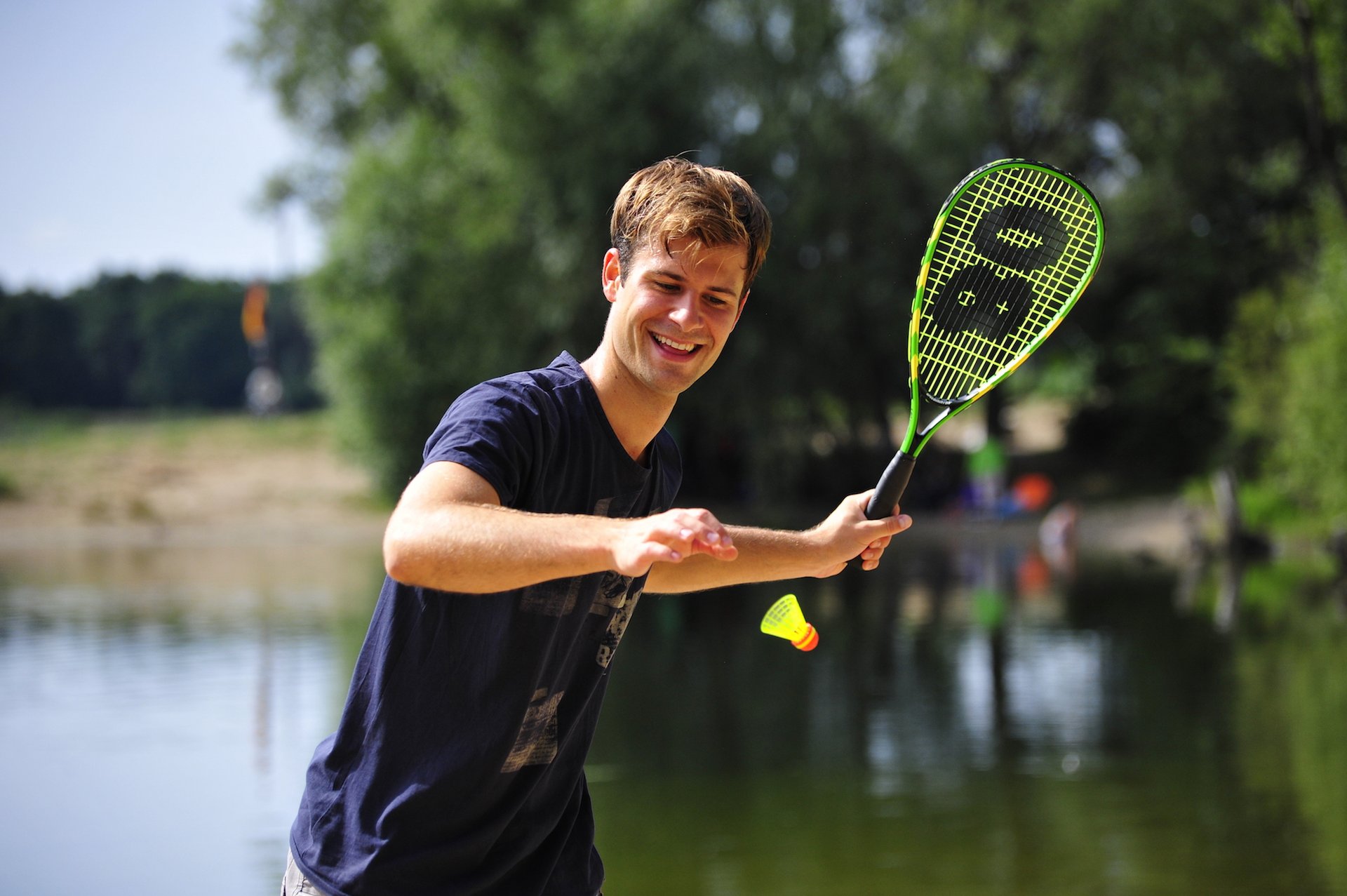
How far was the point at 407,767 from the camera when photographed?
8.01 feet

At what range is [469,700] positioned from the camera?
2434 millimetres

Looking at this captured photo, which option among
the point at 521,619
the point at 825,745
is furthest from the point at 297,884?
the point at 825,745

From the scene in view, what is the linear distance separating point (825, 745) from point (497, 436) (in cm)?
750

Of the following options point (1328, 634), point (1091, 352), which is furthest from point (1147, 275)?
point (1328, 634)

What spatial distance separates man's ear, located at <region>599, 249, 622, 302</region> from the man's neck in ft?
0.45

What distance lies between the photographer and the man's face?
2.59 m

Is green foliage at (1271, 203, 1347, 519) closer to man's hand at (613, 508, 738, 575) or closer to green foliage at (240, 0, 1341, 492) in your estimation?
green foliage at (240, 0, 1341, 492)

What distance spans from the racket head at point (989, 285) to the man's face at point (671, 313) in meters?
0.93

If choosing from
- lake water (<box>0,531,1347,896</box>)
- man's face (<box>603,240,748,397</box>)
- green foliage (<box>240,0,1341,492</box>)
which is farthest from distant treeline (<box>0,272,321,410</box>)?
→ man's face (<box>603,240,748,397</box>)

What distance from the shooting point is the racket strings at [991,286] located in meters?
3.60

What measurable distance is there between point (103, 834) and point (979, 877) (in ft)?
15.7

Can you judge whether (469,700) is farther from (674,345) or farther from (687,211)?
(687,211)

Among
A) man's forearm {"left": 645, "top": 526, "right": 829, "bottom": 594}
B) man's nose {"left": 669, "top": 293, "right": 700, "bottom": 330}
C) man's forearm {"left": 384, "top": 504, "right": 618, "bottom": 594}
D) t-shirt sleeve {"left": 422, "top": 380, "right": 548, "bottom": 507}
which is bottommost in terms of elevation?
man's forearm {"left": 645, "top": 526, "right": 829, "bottom": 594}

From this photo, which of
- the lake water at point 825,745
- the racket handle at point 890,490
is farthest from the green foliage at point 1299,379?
the racket handle at point 890,490
